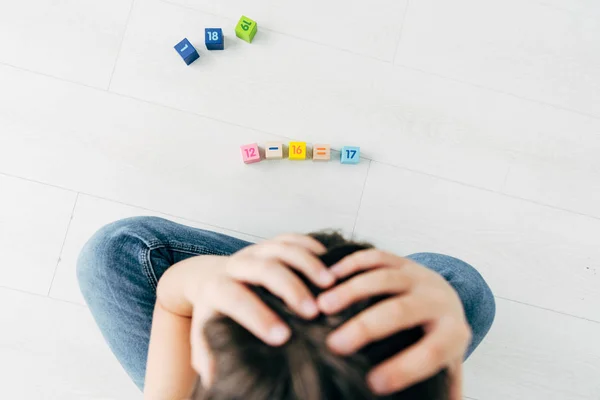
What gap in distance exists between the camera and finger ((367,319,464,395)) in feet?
1.17

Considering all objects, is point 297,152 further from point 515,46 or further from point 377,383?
point 377,383

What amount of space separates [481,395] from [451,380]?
71 centimetres

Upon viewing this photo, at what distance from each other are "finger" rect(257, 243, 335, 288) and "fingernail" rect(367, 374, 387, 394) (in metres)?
0.07

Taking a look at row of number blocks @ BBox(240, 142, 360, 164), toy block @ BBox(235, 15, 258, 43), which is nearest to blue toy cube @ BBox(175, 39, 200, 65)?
toy block @ BBox(235, 15, 258, 43)

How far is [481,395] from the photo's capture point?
1.04m

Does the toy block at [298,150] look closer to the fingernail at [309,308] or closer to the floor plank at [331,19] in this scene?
the floor plank at [331,19]

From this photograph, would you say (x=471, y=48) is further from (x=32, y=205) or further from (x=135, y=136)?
(x=32, y=205)

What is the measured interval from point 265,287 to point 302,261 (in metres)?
0.04

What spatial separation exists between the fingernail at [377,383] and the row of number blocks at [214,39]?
0.85 meters

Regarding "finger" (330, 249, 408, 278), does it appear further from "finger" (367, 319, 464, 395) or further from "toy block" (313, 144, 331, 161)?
"toy block" (313, 144, 331, 161)

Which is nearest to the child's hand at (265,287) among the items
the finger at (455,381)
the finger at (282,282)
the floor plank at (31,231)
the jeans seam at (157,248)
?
the finger at (282,282)

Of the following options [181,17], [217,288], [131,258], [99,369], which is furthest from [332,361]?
[181,17]

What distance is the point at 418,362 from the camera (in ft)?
1.22

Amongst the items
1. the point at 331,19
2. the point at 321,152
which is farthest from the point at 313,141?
the point at 331,19
